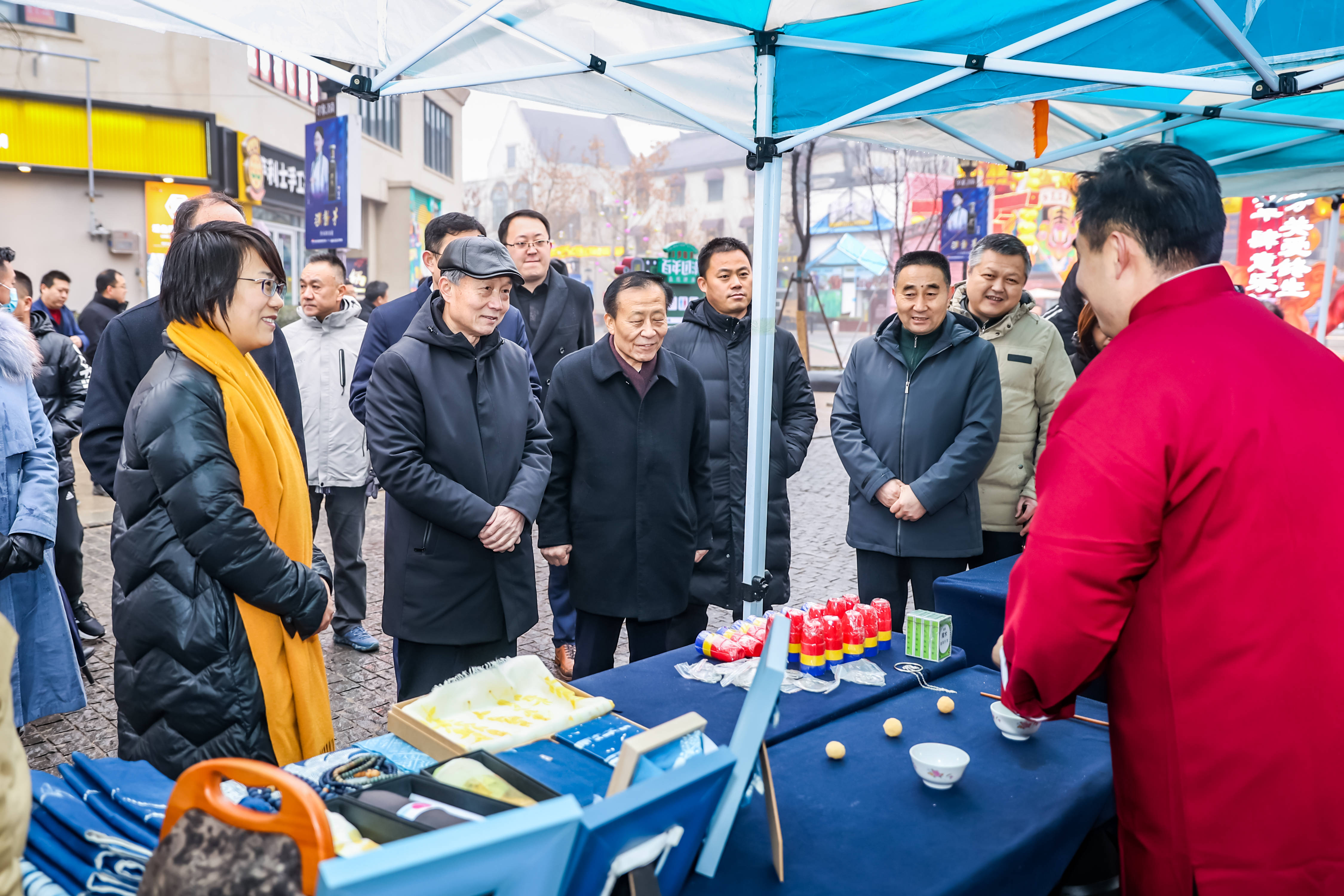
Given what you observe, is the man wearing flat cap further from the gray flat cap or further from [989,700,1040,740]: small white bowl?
[989,700,1040,740]: small white bowl

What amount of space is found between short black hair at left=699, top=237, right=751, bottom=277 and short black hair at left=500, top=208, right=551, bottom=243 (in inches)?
34.2

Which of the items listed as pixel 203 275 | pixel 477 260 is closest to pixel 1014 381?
pixel 477 260

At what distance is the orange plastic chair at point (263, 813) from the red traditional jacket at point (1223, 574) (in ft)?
3.88

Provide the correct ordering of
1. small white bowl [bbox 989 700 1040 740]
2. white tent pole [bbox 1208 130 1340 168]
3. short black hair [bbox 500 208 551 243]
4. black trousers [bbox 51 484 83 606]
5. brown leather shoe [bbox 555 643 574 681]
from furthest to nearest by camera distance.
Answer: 1. white tent pole [bbox 1208 130 1340 168]
2. short black hair [bbox 500 208 551 243]
3. brown leather shoe [bbox 555 643 574 681]
4. black trousers [bbox 51 484 83 606]
5. small white bowl [bbox 989 700 1040 740]

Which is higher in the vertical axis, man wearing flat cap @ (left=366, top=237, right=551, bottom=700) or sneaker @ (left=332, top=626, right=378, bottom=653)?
man wearing flat cap @ (left=366, top=237, right=551, bottom=700)

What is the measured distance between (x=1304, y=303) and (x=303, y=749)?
1549 cm

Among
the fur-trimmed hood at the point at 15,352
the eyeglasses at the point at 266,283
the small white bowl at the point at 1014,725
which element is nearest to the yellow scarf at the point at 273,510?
the eyeglasses at the point at 266,283

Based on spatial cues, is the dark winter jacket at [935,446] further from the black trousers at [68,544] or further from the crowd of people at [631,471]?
the black trousers at [68,544]

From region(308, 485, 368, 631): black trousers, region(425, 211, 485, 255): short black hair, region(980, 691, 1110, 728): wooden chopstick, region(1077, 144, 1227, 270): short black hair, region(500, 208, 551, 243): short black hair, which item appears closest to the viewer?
region(1077, 144, 1227, 270): short black hair

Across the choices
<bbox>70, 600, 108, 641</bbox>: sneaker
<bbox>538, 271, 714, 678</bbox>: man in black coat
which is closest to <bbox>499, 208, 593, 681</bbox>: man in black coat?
<bbox>538, 271, 714, 678</bbox>: man in black coat

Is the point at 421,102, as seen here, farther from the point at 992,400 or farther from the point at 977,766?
the point at 977,766

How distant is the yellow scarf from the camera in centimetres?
213

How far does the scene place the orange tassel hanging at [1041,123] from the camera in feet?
13.4

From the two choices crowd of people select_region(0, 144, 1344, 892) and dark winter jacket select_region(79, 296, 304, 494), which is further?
dark winter jacket select_region(79, 296, 304, 494)
